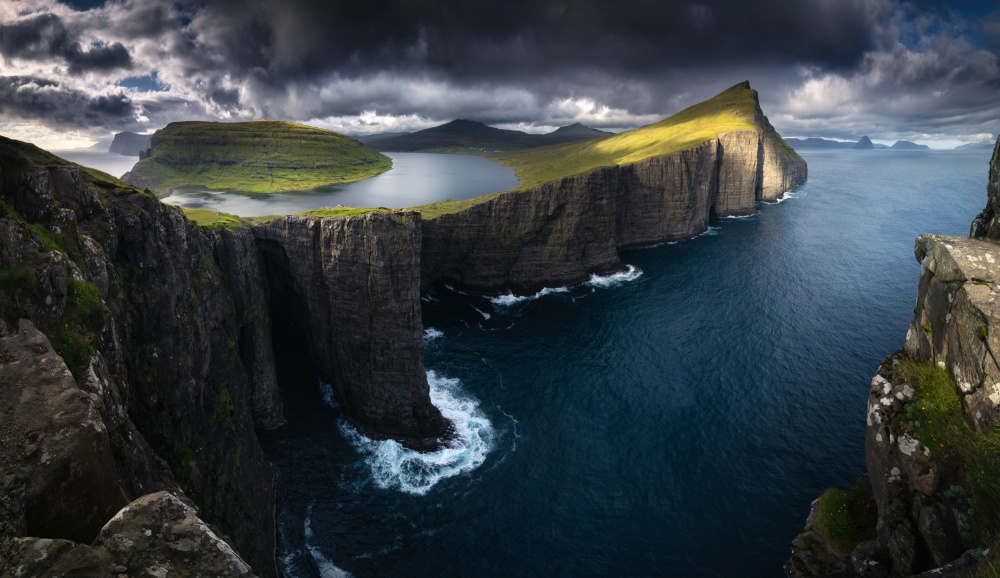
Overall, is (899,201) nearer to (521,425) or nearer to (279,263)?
(521,425)

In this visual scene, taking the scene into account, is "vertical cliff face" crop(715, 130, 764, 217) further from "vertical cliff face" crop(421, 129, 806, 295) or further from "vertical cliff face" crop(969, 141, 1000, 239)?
"vertical cliff face" crop(969, 141, 1000, 239)

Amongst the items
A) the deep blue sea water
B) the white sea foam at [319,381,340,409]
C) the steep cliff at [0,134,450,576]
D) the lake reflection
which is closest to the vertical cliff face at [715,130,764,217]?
the deep blue sea water

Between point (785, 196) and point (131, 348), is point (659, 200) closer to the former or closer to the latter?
point (785, 196)

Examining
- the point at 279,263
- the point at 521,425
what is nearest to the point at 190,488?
the point at 521,425

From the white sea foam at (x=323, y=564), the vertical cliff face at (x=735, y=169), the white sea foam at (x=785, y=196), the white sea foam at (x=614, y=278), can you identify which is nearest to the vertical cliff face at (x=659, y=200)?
the white sea foam at (x=614, y=278)

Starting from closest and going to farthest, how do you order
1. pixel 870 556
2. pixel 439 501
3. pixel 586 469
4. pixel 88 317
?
pixel 88 317 → pixel 870 556 → pixel 439 501 → pixel 586 469
